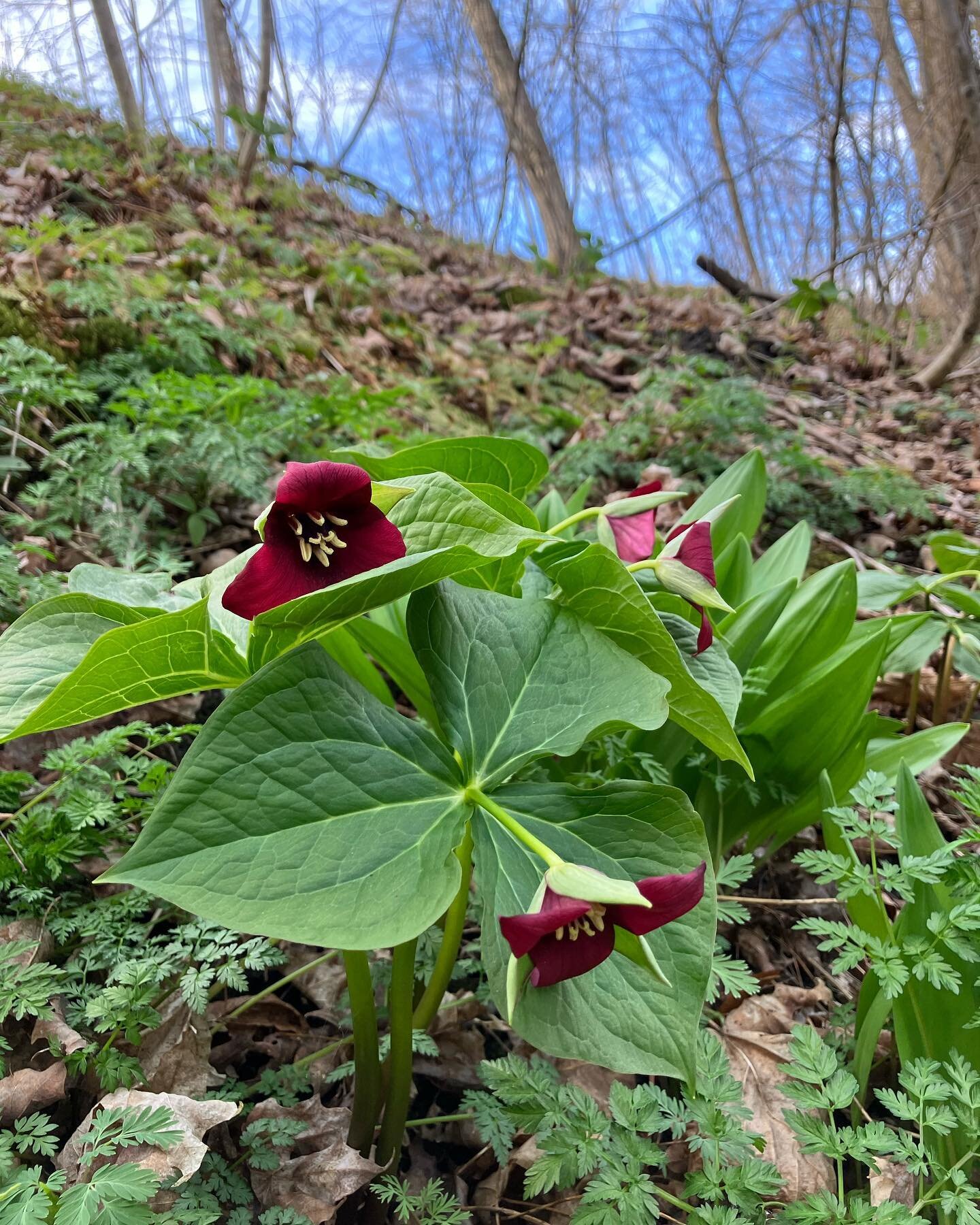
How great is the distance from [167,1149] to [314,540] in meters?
0.67

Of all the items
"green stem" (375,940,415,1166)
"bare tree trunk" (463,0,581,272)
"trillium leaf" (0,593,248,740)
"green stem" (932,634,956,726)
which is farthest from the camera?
"bare tree trunk" (463,0,581,272)

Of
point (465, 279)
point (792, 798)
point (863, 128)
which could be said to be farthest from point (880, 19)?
point (792, 798)

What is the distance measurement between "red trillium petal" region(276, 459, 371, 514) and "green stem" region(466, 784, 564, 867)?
32 cm

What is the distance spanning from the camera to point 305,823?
0.64 m

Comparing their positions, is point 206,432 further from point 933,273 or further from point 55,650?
point 933,273

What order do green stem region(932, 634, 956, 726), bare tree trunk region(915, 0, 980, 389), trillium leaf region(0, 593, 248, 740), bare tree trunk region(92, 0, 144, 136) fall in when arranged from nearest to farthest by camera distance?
trillium leaf region(0, 593, 248, 740) → green stem region(932, 634, 956, 726) → bare tree trunk region(915, 0, 980, 389) → bare tree trunk region(92, 0, 144, 136)

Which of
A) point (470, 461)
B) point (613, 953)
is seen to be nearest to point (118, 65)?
point (470, 461)

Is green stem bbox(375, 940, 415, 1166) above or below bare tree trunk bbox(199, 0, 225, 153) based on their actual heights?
below

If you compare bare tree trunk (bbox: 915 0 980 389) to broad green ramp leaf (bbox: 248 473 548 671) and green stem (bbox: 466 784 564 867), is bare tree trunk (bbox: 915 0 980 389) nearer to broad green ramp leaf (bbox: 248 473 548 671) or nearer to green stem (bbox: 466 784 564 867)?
broad green ramp leaf (bbox: 248 473 548 671)

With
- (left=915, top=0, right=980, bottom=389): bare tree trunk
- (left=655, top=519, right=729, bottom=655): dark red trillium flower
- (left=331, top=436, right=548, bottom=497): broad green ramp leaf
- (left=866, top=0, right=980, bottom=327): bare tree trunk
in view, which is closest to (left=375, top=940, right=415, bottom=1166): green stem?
(left=655, top=519, right=729, bottom=655): dark red trillium flower

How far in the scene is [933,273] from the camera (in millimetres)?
4430

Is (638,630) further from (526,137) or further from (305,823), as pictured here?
(526,137)

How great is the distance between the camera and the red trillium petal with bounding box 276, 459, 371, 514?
690mm

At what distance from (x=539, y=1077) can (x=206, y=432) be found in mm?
1834
